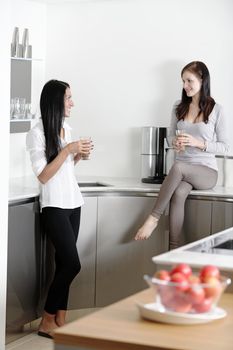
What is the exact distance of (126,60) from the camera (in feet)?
20.4

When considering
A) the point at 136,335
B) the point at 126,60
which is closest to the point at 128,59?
the point at 126,60

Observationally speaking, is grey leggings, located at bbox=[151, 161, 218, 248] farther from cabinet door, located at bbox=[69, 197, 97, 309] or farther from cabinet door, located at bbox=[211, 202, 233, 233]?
cabinet door, located at bbox=[69, 197, 97, 309]

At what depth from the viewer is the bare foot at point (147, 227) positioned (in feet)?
17.8

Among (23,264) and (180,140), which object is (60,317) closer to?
(23,264)

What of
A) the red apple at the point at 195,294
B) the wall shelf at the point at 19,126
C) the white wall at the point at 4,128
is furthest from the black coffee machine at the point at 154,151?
the red apple at the point at 195,294

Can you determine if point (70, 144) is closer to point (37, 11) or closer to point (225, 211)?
point (225, 211)

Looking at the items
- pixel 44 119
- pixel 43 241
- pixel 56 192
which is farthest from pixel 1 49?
pixel 43 241

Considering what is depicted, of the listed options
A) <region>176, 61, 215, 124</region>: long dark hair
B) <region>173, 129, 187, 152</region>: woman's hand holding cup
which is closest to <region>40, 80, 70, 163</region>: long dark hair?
<region>173, 129, 187, 152</region>: woman's hand holding cup

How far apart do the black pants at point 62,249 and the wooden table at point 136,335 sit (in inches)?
98.3

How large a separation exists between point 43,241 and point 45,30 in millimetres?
1837

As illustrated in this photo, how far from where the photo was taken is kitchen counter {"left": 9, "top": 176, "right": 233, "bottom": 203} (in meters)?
5.27

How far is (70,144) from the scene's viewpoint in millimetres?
5059

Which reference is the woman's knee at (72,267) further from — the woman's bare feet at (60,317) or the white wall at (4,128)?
the white wall at (4,128)

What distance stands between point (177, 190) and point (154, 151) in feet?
2.06
